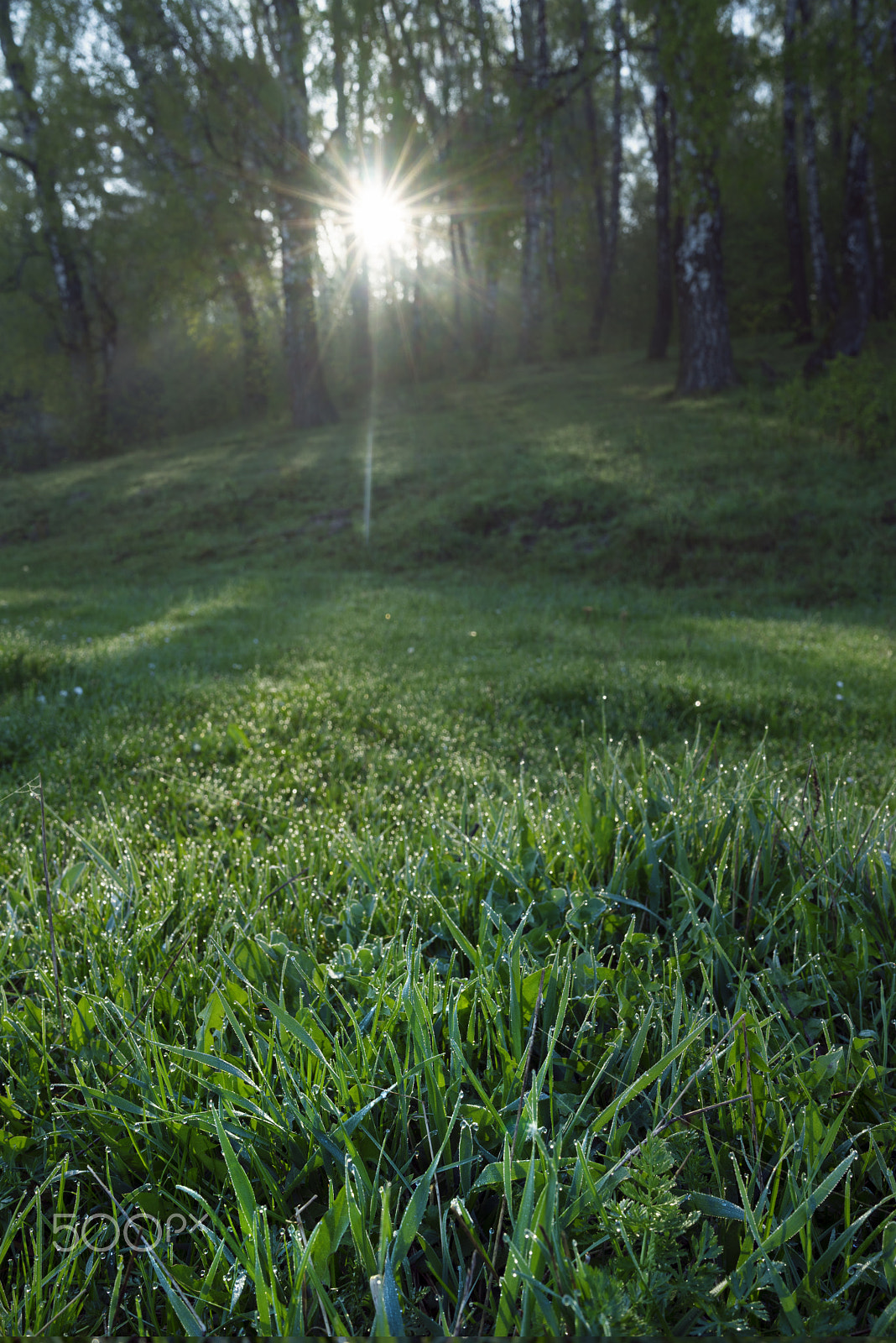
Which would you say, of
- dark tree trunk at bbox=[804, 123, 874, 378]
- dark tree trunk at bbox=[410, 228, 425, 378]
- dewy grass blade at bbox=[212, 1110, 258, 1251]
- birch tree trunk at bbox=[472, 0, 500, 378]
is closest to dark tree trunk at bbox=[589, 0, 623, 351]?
birch tree trunk at bbox=[472, 0, 500, 378]

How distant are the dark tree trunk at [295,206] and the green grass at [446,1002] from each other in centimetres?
1503

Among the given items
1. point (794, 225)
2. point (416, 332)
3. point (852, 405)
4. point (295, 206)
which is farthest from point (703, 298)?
point (416, 332)

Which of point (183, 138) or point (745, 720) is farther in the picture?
point (183, 138)

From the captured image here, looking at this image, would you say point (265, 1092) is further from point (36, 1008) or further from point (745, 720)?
point (745, 720)

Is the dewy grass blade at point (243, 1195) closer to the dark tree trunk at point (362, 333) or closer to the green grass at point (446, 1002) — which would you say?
the green grass at point (446, 1002)

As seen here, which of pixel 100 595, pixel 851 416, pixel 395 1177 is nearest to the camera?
pixel 395 1177

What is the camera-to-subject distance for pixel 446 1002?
4.71ft

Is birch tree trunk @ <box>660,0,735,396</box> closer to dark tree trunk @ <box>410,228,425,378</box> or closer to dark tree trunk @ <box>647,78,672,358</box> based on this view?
dark tree trunk @ <box>647,78,672,358</box>

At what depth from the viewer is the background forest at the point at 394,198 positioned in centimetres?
1309

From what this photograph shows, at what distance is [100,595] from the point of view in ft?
29.8

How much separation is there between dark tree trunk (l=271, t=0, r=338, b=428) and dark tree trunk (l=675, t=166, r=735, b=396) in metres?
8.37

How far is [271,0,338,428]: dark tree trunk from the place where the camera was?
15.7 m

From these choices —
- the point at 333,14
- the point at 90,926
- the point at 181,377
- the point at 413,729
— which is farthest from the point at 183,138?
the point at 90,926

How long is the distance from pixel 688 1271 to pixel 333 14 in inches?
953
